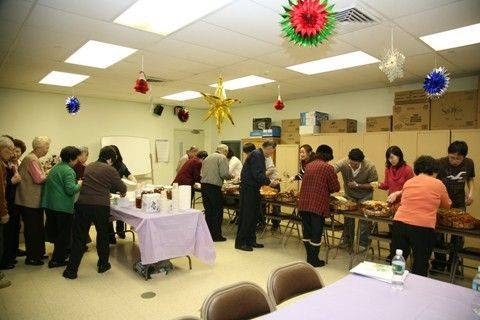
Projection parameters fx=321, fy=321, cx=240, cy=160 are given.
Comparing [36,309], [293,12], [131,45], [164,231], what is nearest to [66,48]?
[131,45]

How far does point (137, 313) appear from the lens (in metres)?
3.04

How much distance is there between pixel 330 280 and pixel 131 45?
3.95m

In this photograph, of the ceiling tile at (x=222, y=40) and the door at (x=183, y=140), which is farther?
the door at (x=183, y=140)

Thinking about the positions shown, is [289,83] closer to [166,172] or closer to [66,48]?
[66,48]

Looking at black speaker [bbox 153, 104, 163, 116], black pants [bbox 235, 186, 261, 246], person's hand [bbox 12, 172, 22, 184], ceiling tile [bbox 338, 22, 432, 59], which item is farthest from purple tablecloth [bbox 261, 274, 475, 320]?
black speaker [bbox 153, 104, 163, 116]

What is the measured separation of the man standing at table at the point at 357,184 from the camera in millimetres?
4984

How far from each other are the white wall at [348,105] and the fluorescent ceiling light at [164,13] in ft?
15.6

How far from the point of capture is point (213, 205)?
5480mm

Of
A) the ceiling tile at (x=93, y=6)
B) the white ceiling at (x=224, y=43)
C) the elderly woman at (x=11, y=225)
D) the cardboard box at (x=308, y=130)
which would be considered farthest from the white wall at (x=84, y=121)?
the ceiling tile at (x=93, y=6)

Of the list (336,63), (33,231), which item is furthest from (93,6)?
(336,63)

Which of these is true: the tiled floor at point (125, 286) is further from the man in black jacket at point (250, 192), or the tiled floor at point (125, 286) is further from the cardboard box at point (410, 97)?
the cardboard box at point (410, 97)

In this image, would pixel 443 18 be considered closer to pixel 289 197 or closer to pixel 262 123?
pixel 289 197

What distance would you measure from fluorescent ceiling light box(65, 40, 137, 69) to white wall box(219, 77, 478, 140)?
4413mm

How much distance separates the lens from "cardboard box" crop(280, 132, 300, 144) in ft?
25.9
